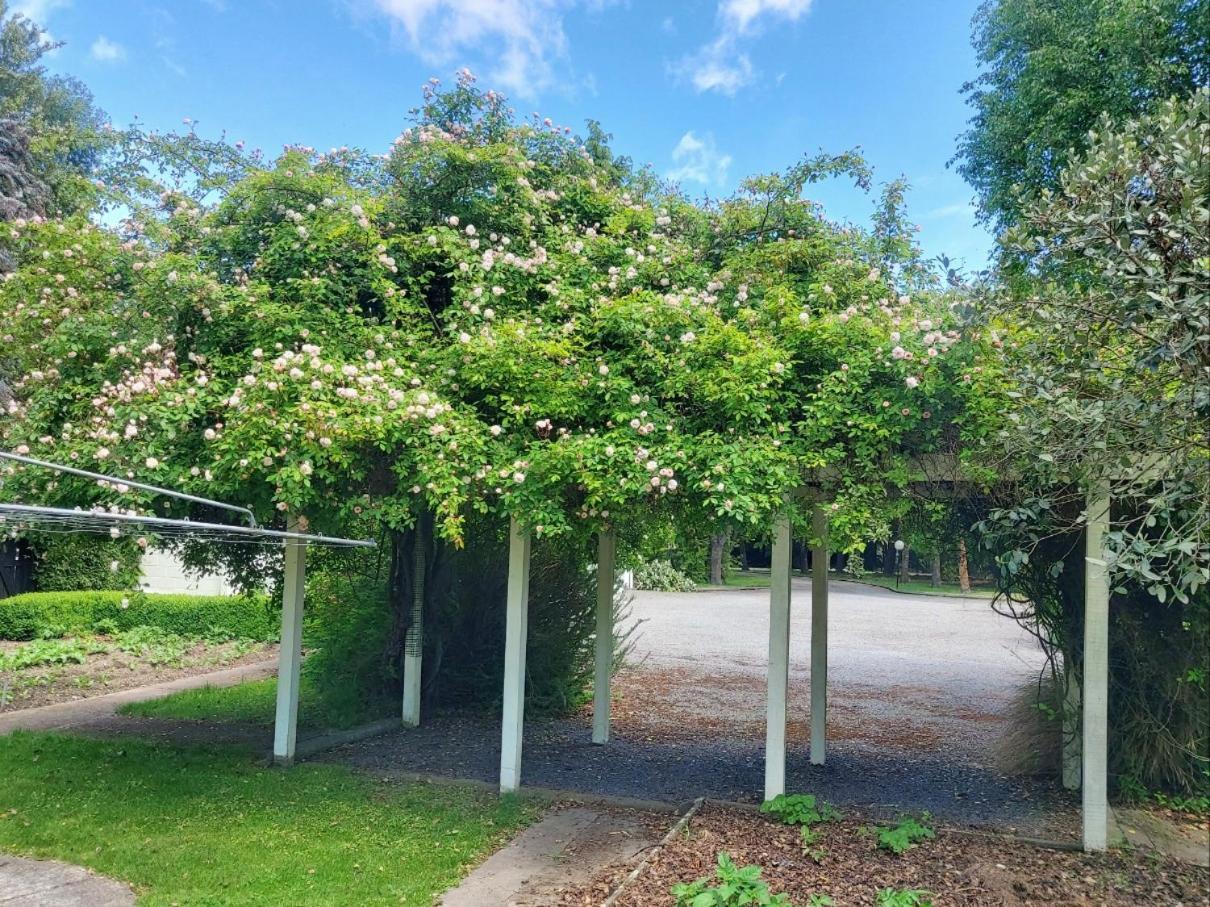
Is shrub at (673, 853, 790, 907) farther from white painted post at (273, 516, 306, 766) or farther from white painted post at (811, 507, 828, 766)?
white painted post at (273, 516, 306, 766)

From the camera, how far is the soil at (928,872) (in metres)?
3.80

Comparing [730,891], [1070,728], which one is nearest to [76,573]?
[730,891]

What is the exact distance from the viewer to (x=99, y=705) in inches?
334

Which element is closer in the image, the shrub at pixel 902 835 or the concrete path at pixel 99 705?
the shrub at pixel 902 835

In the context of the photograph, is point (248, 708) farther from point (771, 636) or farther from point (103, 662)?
point (771, 636)

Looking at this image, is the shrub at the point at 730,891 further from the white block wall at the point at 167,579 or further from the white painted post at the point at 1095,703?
the white block wall at the point at 167,579

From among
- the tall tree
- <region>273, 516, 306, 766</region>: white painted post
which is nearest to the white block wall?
the tall tree

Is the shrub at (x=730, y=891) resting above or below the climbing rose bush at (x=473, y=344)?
below

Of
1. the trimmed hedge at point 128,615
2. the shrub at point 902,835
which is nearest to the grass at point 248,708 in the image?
the trimmed hedge at point 128,615

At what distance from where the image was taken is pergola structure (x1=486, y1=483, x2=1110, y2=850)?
4.47 m

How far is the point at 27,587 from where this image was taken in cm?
1309

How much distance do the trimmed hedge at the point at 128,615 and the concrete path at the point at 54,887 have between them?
7.62 metres

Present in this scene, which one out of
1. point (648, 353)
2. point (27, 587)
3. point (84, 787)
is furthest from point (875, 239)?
point (27, 587)

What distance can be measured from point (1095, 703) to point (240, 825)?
4.95 m
